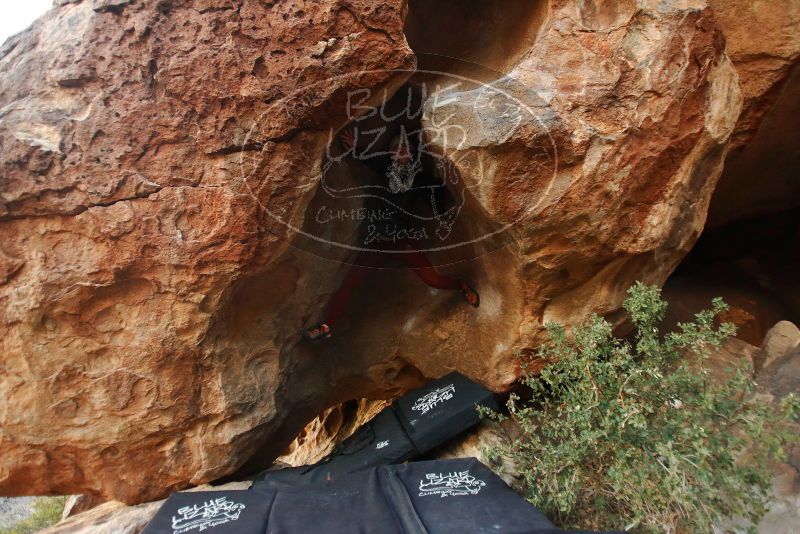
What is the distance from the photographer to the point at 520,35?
250 centimetres

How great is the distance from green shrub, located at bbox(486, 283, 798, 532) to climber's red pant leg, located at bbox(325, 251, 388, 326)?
131 centimetres

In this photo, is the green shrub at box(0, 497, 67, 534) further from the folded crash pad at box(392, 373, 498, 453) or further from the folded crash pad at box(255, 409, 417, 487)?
the folded crash pad at box(392, 373, 498, 453)

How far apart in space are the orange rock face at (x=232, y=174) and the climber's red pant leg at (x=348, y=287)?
494 mm

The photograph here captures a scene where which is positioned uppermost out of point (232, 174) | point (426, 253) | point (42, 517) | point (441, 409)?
point (232, 174)

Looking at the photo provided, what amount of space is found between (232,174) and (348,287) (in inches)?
46.5

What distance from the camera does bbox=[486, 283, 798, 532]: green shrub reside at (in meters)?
1.89

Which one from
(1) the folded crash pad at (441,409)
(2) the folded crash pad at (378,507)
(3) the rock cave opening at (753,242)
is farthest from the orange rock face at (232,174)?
(3) the rock cave opening at (753,242)

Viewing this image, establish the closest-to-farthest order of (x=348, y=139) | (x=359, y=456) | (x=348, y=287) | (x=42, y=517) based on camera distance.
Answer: (x=348, y=139), (x=359, y=456), (x=348, y=287), (x=42, y=517)

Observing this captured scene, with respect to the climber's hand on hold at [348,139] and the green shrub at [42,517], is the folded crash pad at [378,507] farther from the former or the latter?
the green shrub at [42,517]

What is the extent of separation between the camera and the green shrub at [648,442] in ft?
6.21

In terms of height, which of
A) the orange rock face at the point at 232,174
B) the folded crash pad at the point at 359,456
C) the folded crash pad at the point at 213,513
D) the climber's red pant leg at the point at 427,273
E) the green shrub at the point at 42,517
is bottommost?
the green shrub at the point at 42,517

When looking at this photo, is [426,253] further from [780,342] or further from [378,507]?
[780,342]

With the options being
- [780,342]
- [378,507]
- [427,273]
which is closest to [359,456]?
[378,507]

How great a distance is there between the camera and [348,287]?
A: 10.3ft
